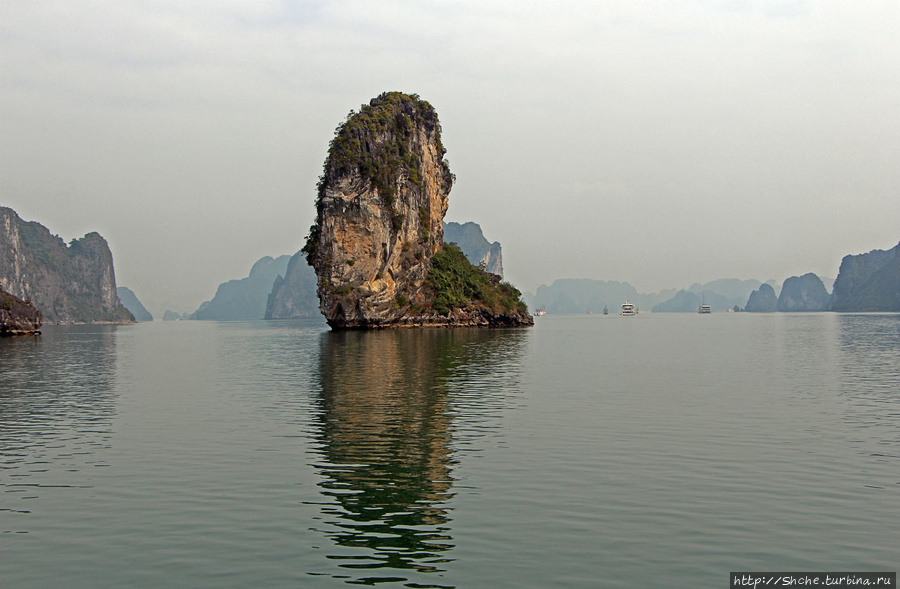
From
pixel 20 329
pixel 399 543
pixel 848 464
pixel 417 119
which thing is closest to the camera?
pixel 399 543

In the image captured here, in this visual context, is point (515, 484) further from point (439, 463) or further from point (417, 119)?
point (417, 119)

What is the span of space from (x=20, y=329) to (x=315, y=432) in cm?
10139

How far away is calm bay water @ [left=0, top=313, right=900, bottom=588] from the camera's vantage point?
1153 cm

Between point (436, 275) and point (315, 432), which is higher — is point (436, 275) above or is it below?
above

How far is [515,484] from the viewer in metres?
16.3

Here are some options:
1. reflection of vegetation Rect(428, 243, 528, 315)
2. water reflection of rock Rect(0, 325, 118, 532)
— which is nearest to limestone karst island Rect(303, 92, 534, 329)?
reflection of vegetation Rect(428, 243, 528, 315)

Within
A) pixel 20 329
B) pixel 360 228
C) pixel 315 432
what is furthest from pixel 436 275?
pixel 315 432

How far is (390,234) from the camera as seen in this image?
370 ft

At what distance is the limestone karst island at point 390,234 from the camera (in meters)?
107

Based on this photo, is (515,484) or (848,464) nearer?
(515,484)

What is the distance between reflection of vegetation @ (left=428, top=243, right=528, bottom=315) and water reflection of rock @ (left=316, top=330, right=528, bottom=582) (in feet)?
276

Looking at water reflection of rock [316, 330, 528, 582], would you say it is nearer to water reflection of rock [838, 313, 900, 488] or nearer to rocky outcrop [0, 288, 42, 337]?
water reflection of rock [838, 313, 900, 488]

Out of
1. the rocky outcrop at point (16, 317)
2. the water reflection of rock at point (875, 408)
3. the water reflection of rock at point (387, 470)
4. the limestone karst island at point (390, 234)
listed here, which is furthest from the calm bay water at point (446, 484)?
the rocky outcrop at point (16, 317)

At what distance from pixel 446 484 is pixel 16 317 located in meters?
108
